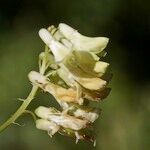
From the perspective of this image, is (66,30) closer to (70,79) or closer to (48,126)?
(70,79)

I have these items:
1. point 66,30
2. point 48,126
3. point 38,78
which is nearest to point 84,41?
point 66,30

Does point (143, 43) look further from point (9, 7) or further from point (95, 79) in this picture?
point (95, 79)

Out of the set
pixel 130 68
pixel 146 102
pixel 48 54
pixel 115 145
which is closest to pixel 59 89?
pixel 48 54

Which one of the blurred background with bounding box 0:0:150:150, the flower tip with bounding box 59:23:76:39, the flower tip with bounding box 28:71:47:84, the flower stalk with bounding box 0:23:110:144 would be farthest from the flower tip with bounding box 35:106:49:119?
the blurred background with bounding box 0:0:150:150

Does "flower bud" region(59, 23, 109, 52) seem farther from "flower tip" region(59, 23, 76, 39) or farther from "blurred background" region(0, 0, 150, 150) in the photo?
"blurred background" region(0, 0, 150, 150)

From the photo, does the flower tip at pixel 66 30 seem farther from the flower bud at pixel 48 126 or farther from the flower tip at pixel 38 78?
the flower bud at pixel 48 126

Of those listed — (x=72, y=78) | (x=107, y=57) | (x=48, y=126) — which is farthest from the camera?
(x=107, y=57)
